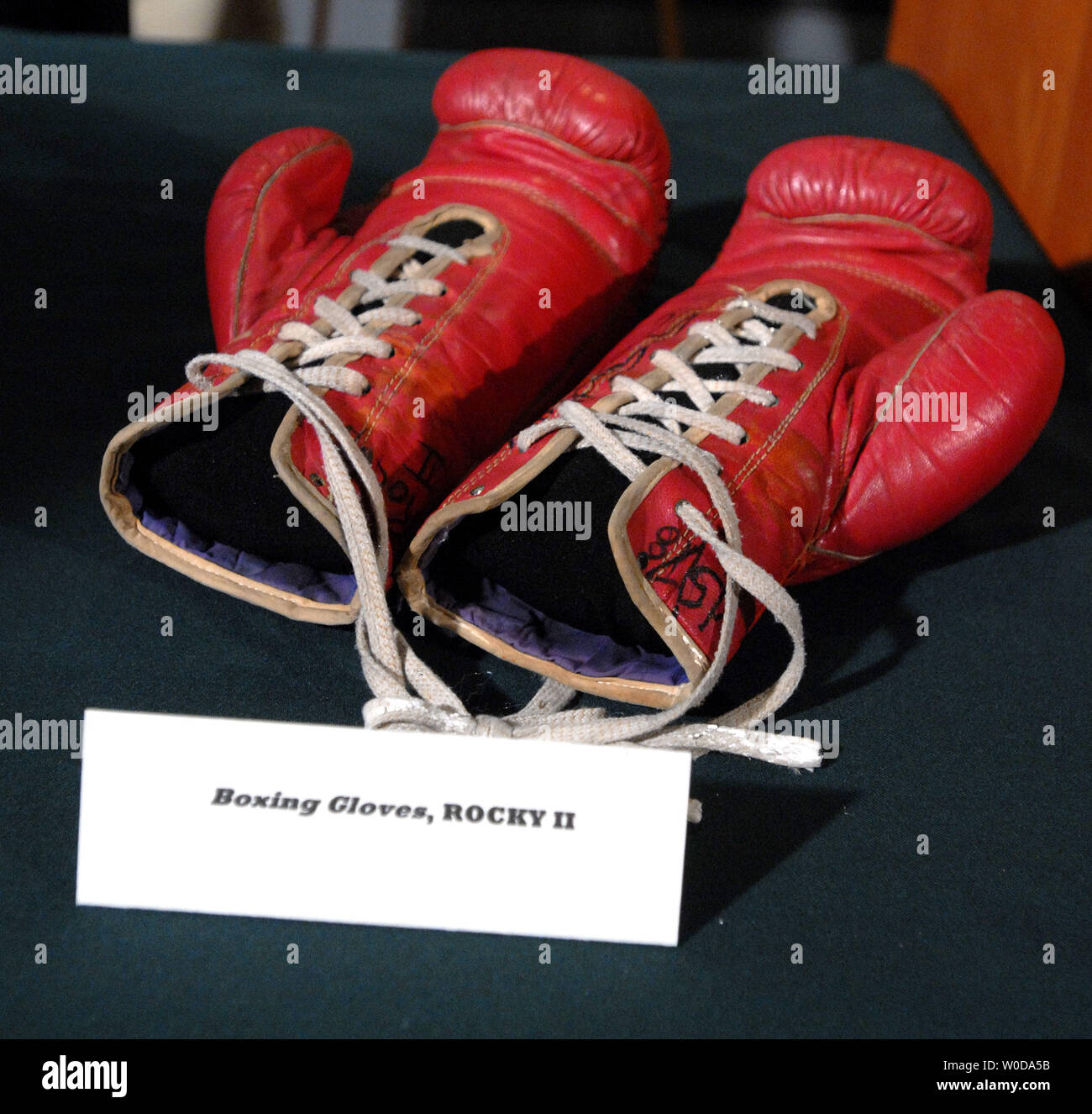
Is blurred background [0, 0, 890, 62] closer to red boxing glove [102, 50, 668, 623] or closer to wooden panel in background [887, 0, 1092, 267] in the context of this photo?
wooden panel in background [887, 0, 1092, 267]

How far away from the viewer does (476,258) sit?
1191 millimetres

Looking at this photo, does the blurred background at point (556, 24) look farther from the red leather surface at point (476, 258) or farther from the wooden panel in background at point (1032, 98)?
the red leather surface at point (476, 258)

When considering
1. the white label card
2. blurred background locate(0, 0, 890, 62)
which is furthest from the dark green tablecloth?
blurred background locate(0, 0, 890, 62)

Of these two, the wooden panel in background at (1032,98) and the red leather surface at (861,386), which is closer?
the red leather surface at (861,386)

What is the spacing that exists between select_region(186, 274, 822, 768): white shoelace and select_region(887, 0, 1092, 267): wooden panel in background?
2.63ft

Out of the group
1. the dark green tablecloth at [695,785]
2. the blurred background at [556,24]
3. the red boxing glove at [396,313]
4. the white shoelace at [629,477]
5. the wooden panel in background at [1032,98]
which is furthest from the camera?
the blurred background at [556,24]

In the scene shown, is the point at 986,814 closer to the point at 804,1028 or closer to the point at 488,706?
the point at 804,1028

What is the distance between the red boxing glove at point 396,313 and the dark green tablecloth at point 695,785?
0.11 m

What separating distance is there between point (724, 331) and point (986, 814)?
458mm

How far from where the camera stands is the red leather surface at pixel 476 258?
1.05m

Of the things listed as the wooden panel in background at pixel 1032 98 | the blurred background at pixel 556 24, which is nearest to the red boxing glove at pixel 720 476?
the wooden panel in background at pixel 1032 98

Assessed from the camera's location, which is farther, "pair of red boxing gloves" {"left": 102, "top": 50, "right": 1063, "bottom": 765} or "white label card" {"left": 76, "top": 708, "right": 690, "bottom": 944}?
"pair of red boxing gloves" {"left": 102, "top": 50, "right": 1063, "bottom": 765}

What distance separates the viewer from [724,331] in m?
1.11

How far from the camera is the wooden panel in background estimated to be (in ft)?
5.28
